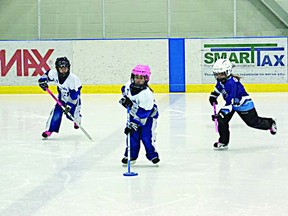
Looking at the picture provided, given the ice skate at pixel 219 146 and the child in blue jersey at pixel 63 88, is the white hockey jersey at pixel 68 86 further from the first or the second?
the ice skate at pixel 219 146

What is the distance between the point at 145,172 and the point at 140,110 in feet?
1.49

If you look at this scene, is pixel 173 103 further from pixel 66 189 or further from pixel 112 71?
pixel 66 189

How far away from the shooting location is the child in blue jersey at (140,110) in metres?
5.11

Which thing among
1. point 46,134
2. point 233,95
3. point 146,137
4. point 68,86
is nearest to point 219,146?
point 233,95

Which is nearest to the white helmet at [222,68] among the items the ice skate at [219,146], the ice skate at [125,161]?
the ice skate at [219,146]

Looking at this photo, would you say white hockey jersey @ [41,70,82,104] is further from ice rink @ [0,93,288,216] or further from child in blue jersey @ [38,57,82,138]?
ice rink @ [0,93,288,216]

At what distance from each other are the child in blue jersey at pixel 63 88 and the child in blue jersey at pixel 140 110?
1.90 m

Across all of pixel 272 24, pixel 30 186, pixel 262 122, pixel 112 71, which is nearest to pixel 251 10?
pixel 272 24

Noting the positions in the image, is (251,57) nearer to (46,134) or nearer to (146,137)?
(46,134)

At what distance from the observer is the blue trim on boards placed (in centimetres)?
1350

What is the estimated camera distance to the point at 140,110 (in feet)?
17.1

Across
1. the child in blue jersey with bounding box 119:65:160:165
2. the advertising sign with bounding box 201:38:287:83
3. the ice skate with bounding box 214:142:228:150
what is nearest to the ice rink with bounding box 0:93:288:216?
the ice skate with bounding box 214:142:228:150

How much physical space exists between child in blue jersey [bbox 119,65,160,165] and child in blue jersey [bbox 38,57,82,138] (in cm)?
190

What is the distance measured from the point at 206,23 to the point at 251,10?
0.96m
